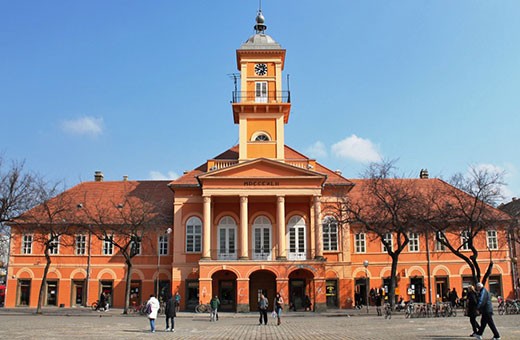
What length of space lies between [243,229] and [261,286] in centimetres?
512

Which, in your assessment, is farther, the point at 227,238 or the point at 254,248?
the point at 227,238

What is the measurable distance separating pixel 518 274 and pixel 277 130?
24003mm

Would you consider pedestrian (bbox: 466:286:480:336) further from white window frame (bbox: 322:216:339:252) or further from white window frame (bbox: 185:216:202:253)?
white window frame (bbox: 185:216:202:253)

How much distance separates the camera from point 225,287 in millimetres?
40344

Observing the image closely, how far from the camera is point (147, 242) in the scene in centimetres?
4388

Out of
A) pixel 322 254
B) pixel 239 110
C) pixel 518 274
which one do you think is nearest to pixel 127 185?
pixel 239 110

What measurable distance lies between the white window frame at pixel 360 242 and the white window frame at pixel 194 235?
13.1m

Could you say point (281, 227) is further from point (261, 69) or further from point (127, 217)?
point (261, 69)

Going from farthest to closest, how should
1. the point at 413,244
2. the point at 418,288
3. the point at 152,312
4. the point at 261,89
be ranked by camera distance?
1. the point at 413,244
2. the point at 418,288
3. the point at 261,89
4. the point at 152,312

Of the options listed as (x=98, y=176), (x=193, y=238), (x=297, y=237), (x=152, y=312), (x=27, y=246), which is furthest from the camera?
(x=98, y=176)

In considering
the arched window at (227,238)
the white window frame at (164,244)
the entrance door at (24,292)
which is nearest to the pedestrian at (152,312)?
the arched window at (227,238)

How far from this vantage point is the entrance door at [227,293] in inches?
1578

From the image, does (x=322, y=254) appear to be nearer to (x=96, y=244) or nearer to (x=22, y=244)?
(x=96, y=244)

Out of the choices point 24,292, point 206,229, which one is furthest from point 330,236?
point 24,292
